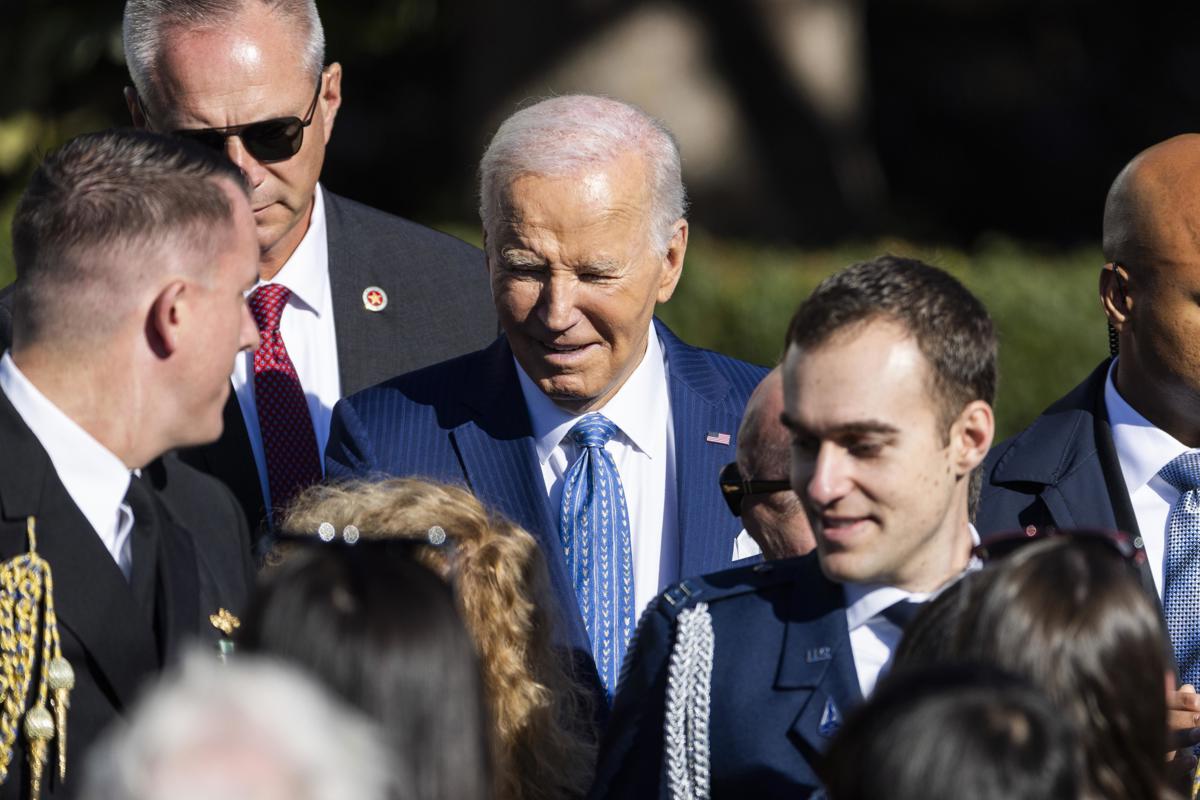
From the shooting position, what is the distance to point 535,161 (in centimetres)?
367

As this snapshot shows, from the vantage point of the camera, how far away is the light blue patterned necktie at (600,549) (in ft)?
11.8

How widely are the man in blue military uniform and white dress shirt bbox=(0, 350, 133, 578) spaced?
2.88 feet

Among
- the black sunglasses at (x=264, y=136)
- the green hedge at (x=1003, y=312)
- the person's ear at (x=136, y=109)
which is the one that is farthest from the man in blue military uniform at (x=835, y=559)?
the green hedge at (x=1003, y=312)

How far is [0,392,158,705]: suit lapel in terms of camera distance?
2795 mm

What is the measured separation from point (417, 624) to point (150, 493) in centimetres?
107

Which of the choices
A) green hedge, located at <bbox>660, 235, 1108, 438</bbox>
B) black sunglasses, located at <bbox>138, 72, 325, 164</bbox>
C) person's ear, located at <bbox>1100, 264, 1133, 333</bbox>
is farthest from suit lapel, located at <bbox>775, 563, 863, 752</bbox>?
green hedge, located at <bbox>660, 235, 1108, 438</bbox>

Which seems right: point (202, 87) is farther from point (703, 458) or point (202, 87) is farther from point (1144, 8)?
point (1144, 8)

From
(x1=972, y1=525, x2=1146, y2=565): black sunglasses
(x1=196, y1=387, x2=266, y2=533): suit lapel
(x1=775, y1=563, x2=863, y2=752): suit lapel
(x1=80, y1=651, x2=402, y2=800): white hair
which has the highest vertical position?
(x1=80, y1=651, x2=402, y2=800): white hair

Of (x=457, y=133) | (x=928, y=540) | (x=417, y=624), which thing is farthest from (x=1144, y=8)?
(x=417, y=624)

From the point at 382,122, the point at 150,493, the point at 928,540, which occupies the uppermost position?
the point at 928,540

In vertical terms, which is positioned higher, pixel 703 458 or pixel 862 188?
pixel 703 458

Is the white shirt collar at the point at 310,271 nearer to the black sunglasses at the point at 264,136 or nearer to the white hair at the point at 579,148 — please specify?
the black sunglasses at the point at 264,136

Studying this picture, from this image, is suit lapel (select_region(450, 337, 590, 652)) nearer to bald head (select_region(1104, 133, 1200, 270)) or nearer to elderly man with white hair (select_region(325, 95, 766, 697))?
elderly man with white hair (select_region(325, 95, 766, 697))

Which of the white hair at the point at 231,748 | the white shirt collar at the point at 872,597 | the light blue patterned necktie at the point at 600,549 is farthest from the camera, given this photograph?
the light blue patterned necktie at the point at 600,549
